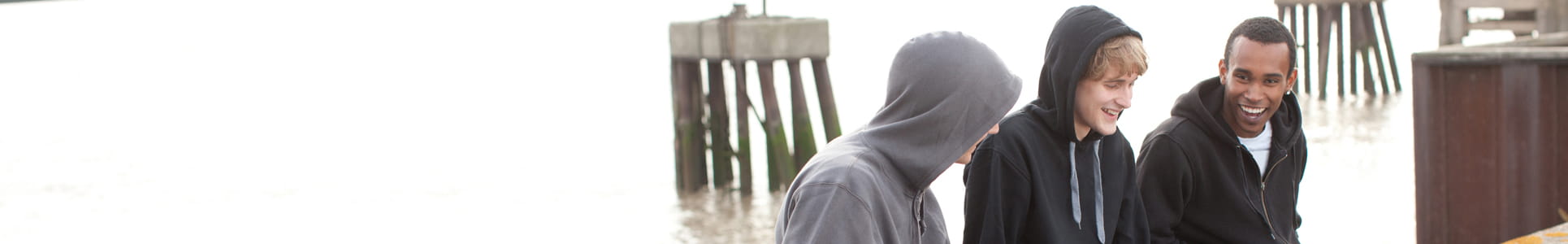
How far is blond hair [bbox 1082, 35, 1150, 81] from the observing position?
2.79 m

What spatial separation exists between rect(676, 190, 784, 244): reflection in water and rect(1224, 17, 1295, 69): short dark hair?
7.37m

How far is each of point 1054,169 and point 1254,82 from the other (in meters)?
0.62

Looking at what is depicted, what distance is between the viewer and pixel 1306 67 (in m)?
18.4

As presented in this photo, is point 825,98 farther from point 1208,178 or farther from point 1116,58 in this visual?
point 1116,58

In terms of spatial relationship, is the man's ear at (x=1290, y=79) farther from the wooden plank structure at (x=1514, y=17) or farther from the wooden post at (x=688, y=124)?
the wooden post at (x=688, y=124)

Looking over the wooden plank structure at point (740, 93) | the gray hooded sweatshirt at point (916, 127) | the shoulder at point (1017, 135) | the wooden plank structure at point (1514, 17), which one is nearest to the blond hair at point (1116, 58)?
the shoulder at point (1017, 135)

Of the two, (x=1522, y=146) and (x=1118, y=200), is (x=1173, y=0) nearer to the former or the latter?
(x=1522, y=146)

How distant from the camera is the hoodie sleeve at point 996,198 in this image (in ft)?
9.16

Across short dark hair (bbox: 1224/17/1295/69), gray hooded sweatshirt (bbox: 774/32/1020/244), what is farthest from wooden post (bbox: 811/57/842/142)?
gray hooded sweatshirt (bbox: 774/32/1020/244)

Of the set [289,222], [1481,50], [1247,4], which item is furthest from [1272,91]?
[1247,4]

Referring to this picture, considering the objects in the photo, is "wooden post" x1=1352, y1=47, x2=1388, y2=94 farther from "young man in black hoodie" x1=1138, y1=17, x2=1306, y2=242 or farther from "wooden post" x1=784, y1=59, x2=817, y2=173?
"young man in black hoodie" x1=1138, y1=17, x2=1306, y2=242

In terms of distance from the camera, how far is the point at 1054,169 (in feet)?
9.50

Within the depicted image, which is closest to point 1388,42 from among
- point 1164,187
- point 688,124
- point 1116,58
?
point 688,124

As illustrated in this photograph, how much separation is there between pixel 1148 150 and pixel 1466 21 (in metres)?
5.47
